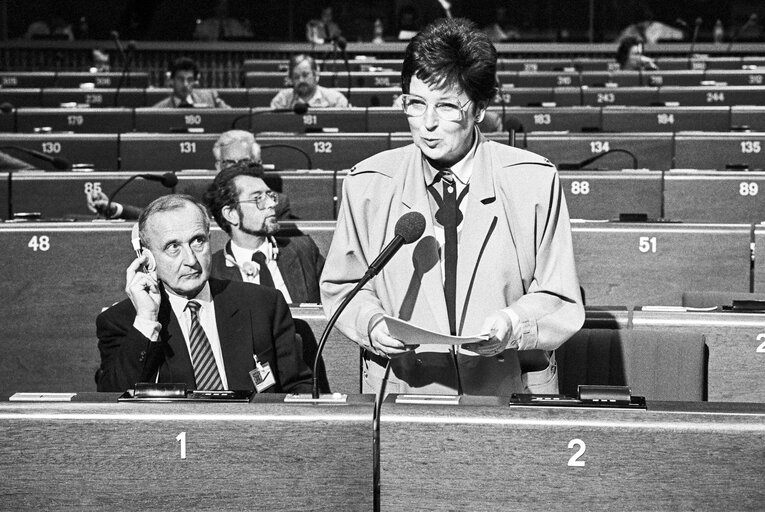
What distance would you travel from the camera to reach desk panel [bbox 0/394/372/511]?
5.01 feet

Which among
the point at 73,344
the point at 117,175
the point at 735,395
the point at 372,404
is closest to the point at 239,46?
the point at 117,175

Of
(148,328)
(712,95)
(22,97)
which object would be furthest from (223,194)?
(22,97)

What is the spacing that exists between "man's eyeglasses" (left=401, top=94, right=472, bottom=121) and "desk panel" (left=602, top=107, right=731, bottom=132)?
5.90 metres

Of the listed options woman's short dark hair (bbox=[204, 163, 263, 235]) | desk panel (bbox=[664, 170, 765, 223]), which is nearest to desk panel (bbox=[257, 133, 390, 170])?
desk panel (bbox=[664, 170, 765, 223])

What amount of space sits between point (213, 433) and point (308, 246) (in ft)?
8.17

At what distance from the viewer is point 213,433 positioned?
1537mm

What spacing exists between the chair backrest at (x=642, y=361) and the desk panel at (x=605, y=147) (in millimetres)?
3684

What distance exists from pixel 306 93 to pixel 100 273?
15.8 ft

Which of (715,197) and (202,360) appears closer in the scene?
(202,360)

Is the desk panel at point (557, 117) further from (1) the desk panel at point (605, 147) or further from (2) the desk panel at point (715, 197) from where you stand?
(2) the desk panel at point (715, 197)

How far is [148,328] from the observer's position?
2592 mm

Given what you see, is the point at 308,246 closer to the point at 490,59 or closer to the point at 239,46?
the point at 490,59

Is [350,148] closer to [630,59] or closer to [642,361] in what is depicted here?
[642,361]

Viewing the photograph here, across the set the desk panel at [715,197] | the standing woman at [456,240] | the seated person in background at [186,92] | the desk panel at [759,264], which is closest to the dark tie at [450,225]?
the standing woman at [456,240]
